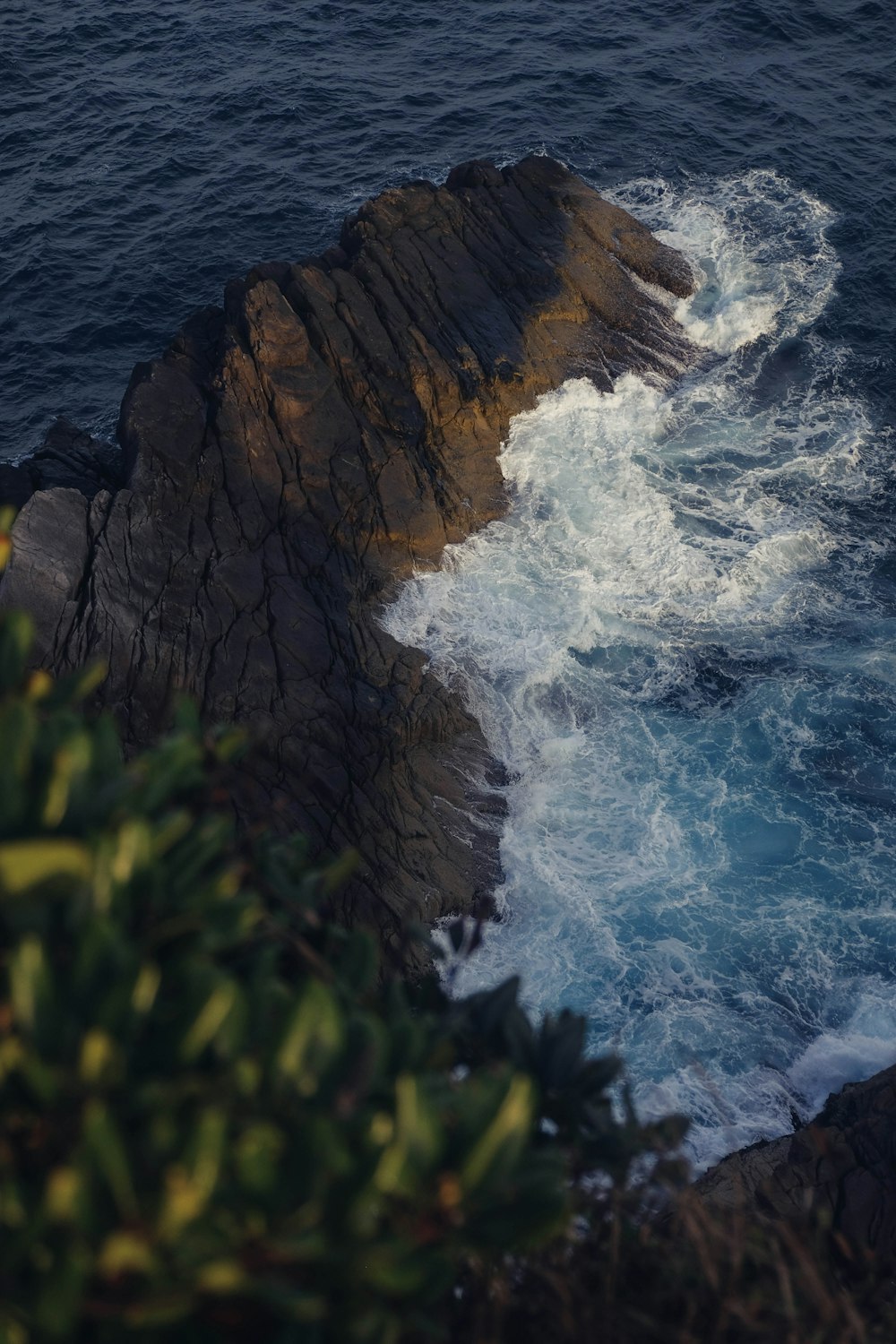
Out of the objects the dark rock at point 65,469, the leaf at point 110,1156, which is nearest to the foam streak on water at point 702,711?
the dark rock at point 65,469

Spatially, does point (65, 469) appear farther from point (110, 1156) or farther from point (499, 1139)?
point (499, 1139)

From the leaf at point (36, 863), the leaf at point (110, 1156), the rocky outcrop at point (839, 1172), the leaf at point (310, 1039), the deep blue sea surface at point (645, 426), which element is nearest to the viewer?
the leaf at point (110, 1156)

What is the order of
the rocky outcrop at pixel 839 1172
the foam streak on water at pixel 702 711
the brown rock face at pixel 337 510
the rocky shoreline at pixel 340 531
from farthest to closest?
the brown rock face at pixel 337 510
the rocky shoreline at pixel 340 531
the foam streak on water at pixel 702 711
the rocky outcrop at pixel 839 1172

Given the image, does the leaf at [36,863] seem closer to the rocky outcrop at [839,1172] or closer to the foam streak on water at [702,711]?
the rocky outcrop at [839,1172]

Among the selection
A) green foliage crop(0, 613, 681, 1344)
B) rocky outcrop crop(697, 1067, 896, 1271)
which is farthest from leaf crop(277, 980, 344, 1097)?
rocky outcrop crop(697, 1067, 896, 1271)

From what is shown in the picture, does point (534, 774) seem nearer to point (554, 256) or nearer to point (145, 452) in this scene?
point (145, 452)

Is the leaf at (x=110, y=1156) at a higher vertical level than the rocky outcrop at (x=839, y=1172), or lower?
higher

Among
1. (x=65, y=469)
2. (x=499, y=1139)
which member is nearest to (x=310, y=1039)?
(x=499, y=1139)
